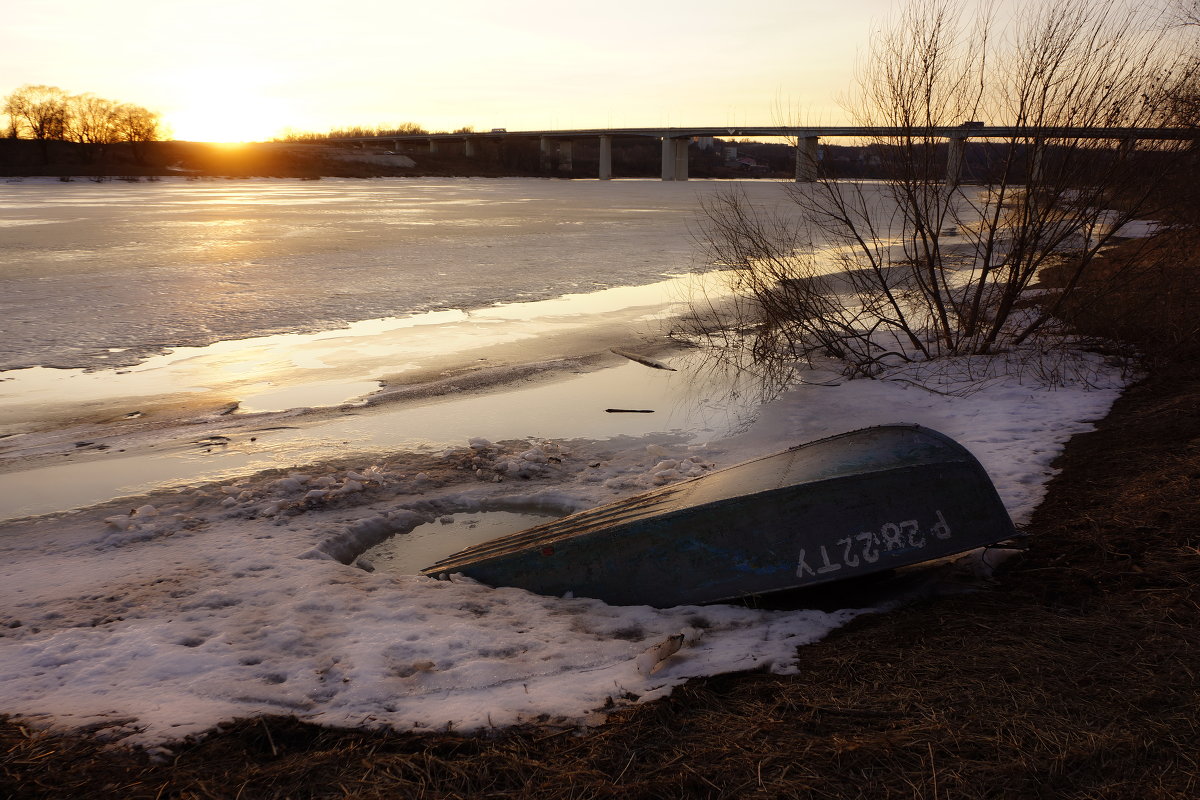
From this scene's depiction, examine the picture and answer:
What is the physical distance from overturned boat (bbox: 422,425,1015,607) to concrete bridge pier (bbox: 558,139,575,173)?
104 metres

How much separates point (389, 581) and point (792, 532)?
6.77 feet

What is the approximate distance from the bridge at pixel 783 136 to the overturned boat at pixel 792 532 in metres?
4.81

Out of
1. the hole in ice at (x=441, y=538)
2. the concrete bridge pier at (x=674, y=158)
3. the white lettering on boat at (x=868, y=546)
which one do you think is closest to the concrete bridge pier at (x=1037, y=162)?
the white lettering on boat at (x=868, y=546)

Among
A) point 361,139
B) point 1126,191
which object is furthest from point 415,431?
point 361,139

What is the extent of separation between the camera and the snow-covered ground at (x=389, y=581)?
331 centimetres

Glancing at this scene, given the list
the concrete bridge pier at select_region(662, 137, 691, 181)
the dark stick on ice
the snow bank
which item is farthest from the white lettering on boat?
the concrete bridge pier at select_region(662, 137, 691, 181)

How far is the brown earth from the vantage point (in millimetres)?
2568

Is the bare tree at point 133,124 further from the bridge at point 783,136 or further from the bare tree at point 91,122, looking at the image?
the bridge at point 783,136

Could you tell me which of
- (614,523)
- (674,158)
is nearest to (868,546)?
(614,523)

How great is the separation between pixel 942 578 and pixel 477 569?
2322 millimetres

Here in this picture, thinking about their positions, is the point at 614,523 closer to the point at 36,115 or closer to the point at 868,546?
the point at 868,546

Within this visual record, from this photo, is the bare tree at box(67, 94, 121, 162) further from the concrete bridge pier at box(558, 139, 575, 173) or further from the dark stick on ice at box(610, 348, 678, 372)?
the dark stick on ice at box(610, 348, 678, 372)

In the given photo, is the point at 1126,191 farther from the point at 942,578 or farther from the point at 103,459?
the point at 103,459

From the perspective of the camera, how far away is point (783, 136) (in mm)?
8578
